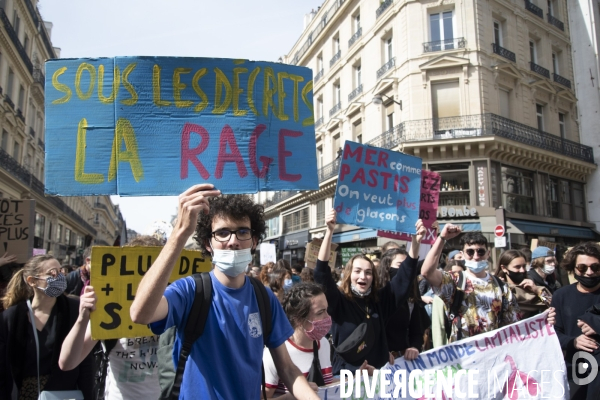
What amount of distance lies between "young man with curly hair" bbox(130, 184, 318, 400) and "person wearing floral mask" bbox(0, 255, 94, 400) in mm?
1360

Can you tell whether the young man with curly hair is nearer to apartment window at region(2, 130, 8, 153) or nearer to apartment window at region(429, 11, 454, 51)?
apartment window at region(429, 11, 454, 51)

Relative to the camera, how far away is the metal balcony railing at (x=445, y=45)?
18609mm

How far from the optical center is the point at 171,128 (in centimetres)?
322

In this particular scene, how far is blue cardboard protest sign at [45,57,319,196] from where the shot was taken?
3111mm

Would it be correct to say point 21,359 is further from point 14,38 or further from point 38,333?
point 14,38

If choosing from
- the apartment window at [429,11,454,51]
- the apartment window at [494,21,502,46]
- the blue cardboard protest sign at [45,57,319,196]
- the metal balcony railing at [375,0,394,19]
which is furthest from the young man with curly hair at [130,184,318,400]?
the metal balcony railing at [375,0,394,19]

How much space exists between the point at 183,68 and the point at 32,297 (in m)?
1.93

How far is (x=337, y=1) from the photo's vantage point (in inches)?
1039

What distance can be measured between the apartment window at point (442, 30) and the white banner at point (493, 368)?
56.7 ft

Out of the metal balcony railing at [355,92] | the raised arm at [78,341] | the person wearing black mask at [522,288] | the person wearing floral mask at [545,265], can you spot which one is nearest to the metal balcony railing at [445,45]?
the metal balcony railing at [355,92]

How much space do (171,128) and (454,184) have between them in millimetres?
16798

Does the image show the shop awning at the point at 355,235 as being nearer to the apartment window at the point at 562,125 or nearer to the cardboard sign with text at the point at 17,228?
the apartment window at the point at 562,125

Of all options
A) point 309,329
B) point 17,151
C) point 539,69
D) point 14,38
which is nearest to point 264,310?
point 309,329

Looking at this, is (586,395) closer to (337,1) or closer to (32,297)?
(32,297)
